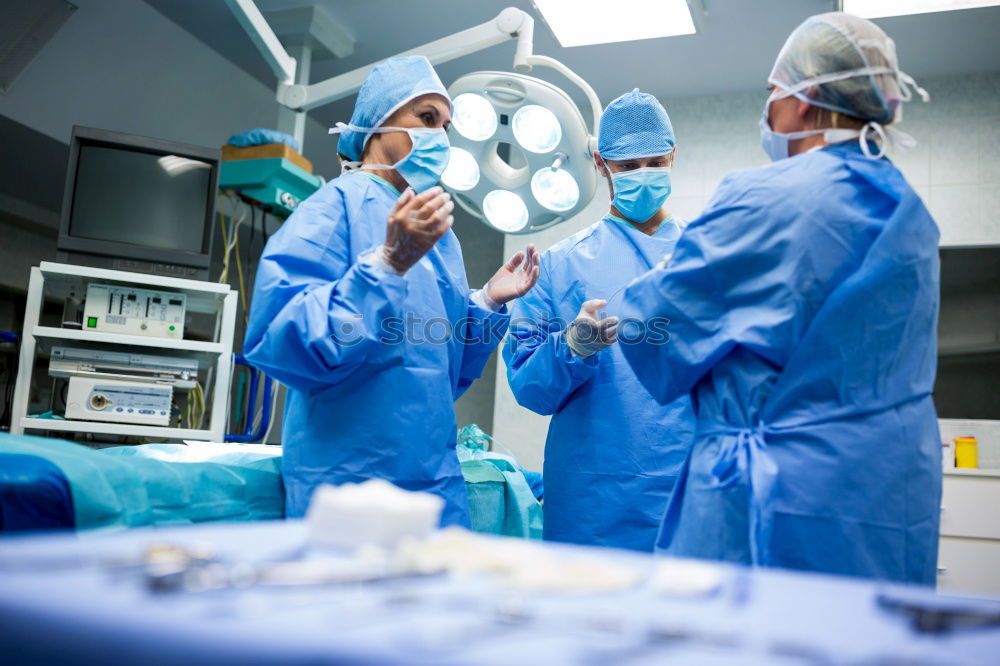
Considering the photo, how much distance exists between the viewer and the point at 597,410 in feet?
6.29

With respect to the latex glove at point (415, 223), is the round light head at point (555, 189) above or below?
above

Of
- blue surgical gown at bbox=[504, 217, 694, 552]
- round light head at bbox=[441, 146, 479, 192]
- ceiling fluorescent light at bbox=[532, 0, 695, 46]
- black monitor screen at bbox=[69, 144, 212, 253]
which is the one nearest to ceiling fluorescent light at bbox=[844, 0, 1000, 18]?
ceiling fluorescent light at bbox=[532, 0, 695, 46]

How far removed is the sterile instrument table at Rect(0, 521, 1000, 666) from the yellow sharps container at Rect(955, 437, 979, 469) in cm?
385

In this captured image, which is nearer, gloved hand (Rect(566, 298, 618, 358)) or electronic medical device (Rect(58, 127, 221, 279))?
gloved hand (Rect(566, 298, 618, 358))

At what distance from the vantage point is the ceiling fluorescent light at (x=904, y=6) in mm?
3273

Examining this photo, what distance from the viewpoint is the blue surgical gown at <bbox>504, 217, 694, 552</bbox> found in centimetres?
184

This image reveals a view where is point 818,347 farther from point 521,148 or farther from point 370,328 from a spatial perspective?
point 521,148

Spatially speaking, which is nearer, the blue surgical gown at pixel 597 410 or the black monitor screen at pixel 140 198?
the blue surgical gown at pixel 597 410

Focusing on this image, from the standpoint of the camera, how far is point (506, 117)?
2410mm

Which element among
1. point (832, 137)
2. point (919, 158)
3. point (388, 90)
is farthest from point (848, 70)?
point (919, 158)

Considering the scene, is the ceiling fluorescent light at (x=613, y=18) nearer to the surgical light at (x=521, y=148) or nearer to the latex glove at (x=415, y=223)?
the surgical light at (x=521, y=148)

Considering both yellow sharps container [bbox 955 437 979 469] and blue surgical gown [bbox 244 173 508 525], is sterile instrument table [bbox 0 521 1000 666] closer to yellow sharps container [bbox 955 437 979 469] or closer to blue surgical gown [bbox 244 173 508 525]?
blue surgical gown [bbox 244 173 508 525]

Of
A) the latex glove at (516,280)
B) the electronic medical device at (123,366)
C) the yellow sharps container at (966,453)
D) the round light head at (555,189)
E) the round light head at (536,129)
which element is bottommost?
the yellow sharps container at (966,453)

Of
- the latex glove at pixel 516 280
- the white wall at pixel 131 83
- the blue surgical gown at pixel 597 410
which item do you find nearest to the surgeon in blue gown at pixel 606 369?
the blue surgical gown at pixel 597 410
